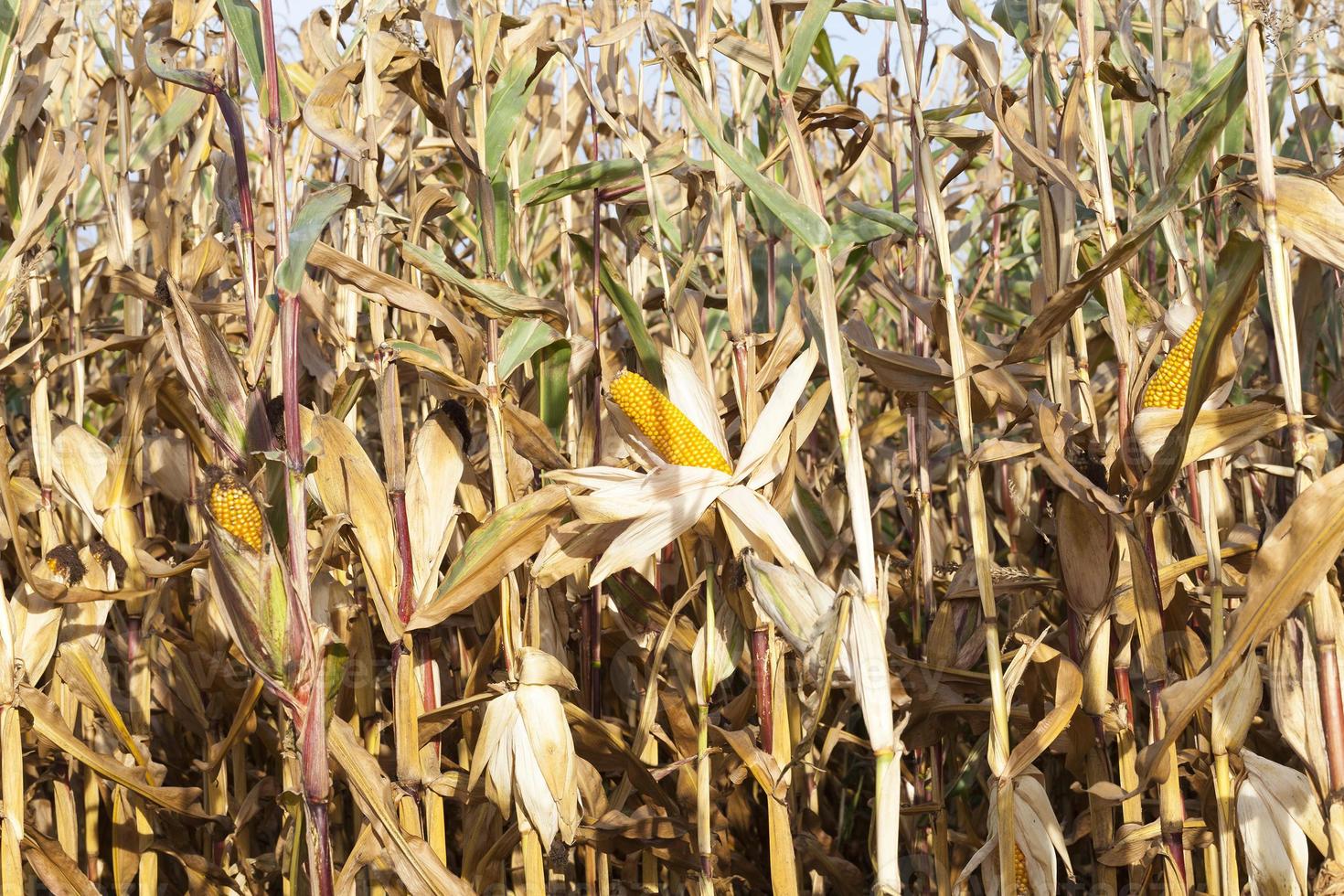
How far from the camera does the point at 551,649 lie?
224 centimetres

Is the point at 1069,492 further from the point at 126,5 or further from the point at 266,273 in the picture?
the point at 126,5

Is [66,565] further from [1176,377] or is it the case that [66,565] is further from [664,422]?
[1176,377]

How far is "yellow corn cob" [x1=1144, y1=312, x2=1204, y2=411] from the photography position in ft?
5.84

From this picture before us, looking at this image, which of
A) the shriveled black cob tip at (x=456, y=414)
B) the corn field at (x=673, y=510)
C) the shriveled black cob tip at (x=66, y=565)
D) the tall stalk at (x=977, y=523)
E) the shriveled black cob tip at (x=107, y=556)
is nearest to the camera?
the corn field at (x=673, y=510)

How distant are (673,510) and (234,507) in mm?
687

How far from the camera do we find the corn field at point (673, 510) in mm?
1683

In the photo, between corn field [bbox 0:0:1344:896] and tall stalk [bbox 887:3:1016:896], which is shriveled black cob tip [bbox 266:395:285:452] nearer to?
corn field [bbox 0:0:1344:896]

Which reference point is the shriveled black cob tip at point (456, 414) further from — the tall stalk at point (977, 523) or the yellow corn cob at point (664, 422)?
the tall stalk at point (977, 523)

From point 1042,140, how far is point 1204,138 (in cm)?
41

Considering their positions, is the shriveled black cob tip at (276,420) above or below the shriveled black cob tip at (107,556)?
above

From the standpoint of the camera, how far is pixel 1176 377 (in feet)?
5.88

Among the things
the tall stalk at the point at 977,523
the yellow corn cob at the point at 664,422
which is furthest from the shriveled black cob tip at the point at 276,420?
the tall stalk at the point at 977,523

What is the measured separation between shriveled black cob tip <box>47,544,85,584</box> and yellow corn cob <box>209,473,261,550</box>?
726mm

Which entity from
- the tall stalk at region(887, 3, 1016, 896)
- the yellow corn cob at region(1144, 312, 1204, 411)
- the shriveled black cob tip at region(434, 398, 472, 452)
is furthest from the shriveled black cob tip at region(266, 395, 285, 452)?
the yellow corn cob at region(1144, 312, 1204, 411)
